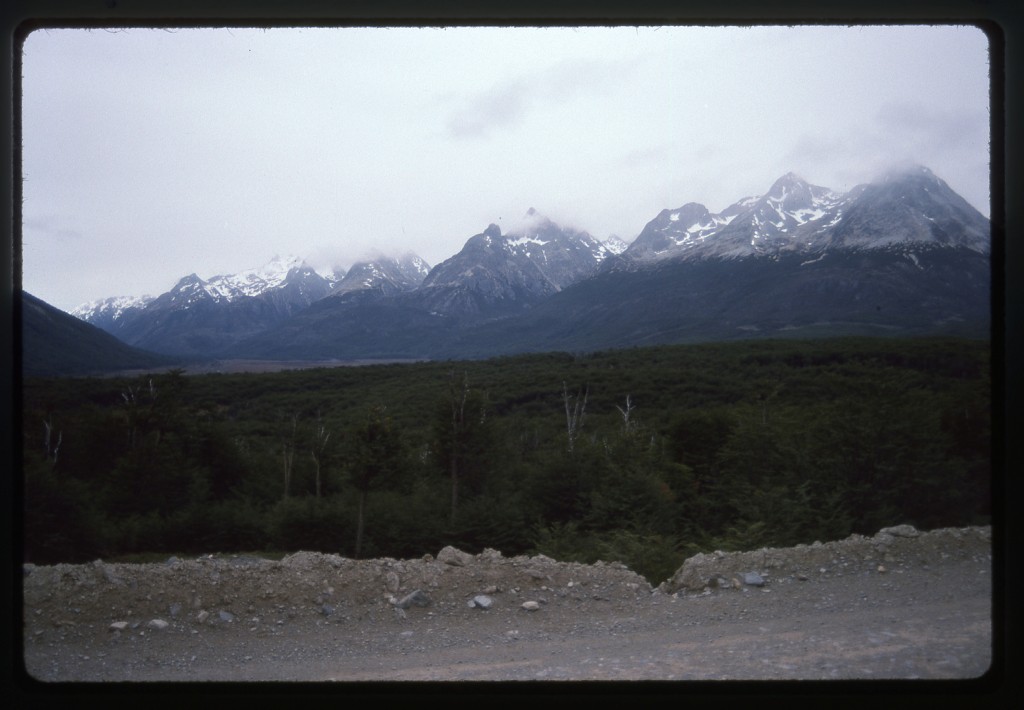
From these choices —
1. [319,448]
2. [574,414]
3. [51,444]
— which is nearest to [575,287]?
[574,414]

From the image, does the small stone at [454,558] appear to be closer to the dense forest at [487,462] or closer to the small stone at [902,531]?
the dense forest at [487,462]

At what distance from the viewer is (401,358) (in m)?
7.06

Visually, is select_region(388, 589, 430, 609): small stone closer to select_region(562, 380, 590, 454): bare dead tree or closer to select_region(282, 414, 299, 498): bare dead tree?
select_region(282, 414, 299, 498): bare dead tree

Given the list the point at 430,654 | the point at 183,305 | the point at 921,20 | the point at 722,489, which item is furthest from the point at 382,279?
the point at 722,489

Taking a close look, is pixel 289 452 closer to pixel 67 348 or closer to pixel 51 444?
pixel 51 444

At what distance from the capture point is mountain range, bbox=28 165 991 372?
3799 mm

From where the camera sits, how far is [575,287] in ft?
29.6

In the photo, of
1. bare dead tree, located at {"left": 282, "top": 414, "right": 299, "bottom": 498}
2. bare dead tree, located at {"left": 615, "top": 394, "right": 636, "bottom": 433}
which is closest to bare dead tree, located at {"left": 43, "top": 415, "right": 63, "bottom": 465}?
bare dead tree, located at {"left": 282, "top": 414, "right": 299, "bottom": 498}

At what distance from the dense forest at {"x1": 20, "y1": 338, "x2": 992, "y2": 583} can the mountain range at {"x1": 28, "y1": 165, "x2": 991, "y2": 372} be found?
43 centimetres

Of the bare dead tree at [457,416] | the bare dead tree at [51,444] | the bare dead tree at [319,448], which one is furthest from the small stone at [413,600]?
the bare dead tree at [457,416]

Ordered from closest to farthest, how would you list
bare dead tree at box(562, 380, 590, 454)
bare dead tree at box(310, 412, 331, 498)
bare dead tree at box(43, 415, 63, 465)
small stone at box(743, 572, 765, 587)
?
1. bare dead tree at box(43, 415, 63, 465)
2. small stone at box(743, 572, 765, 587)
3. bare dead tree at box(310, 412, 331, 498)
4. bare dead tree at box(562, 380, 590, 454)

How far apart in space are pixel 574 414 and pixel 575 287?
2.00 metres

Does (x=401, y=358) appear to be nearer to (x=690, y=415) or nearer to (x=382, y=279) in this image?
(x=382, y=279)

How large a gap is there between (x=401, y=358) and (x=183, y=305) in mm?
3031
